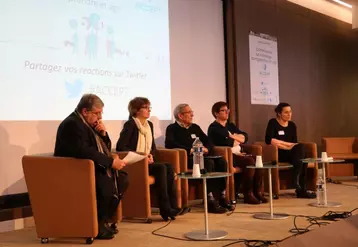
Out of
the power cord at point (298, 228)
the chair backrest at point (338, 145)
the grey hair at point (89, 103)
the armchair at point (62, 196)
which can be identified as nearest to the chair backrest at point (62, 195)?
the armchair at point (62, 196)

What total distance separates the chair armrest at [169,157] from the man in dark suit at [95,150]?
834mm

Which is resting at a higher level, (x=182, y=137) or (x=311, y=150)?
(x=182, y=137)

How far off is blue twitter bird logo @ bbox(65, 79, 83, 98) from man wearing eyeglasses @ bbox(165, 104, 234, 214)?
93cm

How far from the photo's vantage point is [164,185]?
12.3 ft

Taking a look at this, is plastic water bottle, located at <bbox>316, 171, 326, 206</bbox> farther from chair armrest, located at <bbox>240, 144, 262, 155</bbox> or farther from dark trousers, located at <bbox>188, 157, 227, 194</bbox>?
dark trousers, located at <bbox>188, 157, 227, 194</bbox>

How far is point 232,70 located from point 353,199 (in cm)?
220

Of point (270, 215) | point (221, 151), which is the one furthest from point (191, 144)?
point (270, 215)

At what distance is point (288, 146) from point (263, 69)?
1.69 m

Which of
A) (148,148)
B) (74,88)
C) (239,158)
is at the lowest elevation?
(239,158)

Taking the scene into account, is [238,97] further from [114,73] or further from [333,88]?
[333,88]

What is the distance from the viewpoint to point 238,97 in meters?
5.92

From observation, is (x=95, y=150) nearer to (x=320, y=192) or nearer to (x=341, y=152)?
(x=320, y=192)

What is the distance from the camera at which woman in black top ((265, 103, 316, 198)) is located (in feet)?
16.0

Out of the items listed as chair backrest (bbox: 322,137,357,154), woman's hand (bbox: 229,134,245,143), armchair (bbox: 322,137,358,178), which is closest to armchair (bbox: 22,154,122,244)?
woman's hand (bbox: 229,134,245,143)
